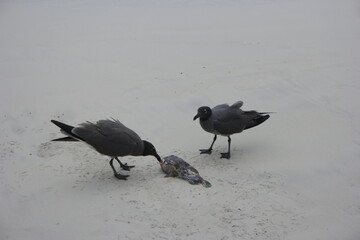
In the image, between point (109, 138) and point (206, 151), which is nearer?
point (109, 138)

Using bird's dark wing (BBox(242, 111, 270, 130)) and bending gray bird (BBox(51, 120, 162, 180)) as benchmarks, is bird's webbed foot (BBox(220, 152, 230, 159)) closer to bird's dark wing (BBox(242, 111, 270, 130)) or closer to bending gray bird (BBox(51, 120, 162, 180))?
bird's dark wing (BBox(242, 111, 270, 130))

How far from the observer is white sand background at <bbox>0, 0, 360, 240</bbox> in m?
4.09

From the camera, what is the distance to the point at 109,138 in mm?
4656

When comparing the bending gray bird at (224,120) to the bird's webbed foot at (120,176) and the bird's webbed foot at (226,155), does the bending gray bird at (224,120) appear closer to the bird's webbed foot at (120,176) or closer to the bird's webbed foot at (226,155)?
the bird's webbed foot at (226,155)

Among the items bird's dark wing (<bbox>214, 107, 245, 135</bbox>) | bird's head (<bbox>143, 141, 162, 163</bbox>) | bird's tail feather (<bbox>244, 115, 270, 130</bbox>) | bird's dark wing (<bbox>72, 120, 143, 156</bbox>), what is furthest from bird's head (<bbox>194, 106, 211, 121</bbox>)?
bird's dark wing (<bbox>72, 120, 143, 156</bbox>)

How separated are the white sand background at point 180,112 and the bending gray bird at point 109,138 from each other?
284 millimetres

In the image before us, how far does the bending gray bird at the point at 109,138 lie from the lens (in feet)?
15.0

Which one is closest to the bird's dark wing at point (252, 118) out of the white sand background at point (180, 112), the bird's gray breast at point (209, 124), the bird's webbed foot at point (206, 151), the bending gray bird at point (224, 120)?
the bending gray bird at point (224, 120)

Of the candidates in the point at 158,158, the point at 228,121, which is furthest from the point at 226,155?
the point at 158,158

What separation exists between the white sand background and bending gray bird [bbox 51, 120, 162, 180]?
284 mm

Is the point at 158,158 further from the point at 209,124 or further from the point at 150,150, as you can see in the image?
the point at 209,124

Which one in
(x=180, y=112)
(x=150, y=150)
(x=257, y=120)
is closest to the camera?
(x=150, y=150)

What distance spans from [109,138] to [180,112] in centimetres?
161

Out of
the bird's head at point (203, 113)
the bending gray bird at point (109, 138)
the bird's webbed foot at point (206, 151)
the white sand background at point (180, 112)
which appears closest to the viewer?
the white sand background at point (180, 112)
